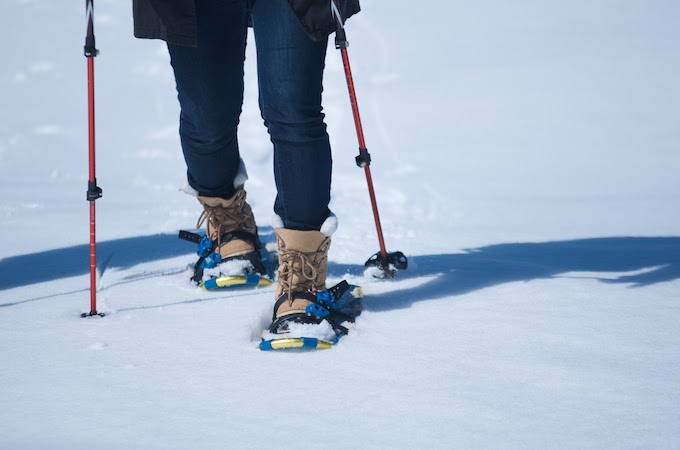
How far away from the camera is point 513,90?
6.52 metres

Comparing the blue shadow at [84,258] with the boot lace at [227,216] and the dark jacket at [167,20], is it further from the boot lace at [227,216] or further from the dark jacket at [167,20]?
the dark jacket at [167,20]

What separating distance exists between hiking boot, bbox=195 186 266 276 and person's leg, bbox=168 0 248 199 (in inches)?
1.7

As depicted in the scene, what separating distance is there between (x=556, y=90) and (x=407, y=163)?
2.27 meters

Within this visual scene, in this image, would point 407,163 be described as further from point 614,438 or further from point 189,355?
point 614,438

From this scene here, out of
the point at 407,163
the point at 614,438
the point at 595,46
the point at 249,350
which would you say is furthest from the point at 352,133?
the point at 614,438

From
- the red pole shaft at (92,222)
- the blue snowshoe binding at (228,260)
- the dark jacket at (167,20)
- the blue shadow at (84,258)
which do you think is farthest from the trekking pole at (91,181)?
the blue shadow at (84,258)

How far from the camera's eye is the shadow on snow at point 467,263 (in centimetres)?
259

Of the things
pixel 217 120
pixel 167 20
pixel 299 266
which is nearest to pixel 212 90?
pixel 217 120

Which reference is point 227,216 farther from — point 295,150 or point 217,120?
point 295,150

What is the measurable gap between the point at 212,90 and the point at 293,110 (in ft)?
1.50

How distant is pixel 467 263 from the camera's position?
2.88m

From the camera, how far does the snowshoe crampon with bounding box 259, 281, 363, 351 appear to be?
1954 mm

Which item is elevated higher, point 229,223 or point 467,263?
point 229,223

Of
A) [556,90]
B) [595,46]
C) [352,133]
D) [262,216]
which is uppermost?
[595,46]
